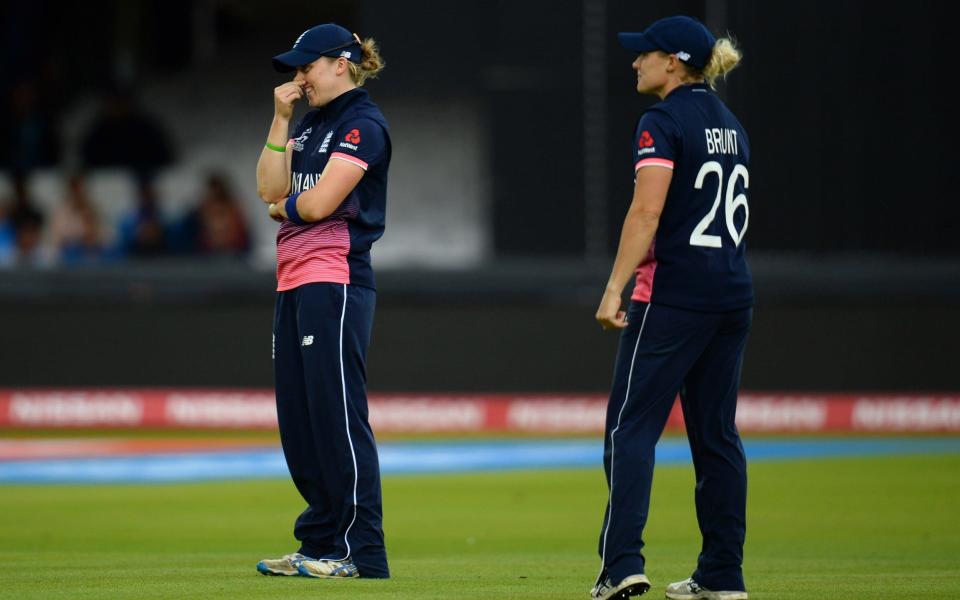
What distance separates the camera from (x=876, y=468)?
1075cm

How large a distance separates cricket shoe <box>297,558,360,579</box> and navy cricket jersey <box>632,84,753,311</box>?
1.42m

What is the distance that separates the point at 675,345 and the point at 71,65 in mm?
13316

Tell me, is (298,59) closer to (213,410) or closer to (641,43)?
(641,43)

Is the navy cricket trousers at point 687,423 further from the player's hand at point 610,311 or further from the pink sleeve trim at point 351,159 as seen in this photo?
the pink sleeve trim at point 351,159

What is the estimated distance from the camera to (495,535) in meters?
7.81

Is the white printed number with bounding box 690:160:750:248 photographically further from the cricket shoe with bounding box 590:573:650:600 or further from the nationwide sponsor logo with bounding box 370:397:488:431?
the nationwide sponsor logo with bounding box 370:397:488:431

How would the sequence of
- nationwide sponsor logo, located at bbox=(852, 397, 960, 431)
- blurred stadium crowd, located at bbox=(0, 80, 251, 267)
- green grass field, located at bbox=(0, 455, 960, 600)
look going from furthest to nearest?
1. blurred stadium crowd, located at bbox=(0, 80, 251, 267)
2. nationwide sponsor logo, located at bbox=(852, 397, 960, 431)
3. green grass field, located at bbox=(0, 455, 960, 600)

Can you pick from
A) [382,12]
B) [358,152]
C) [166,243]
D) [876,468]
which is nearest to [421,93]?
[382,12]

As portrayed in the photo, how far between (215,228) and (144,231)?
772 millimetres

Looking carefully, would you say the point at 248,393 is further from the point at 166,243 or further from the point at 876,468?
the point at 876,468

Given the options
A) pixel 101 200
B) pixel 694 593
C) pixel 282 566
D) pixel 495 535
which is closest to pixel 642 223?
pixel 694 593

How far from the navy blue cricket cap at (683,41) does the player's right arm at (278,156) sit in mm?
1258

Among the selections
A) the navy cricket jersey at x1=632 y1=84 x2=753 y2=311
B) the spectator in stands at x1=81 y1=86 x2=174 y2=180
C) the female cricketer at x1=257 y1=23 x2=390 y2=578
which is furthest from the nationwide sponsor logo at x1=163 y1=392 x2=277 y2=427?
the navy cricket jersey at x1=632 y1=84 x2=753 y2=311

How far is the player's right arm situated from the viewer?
5.45 m
